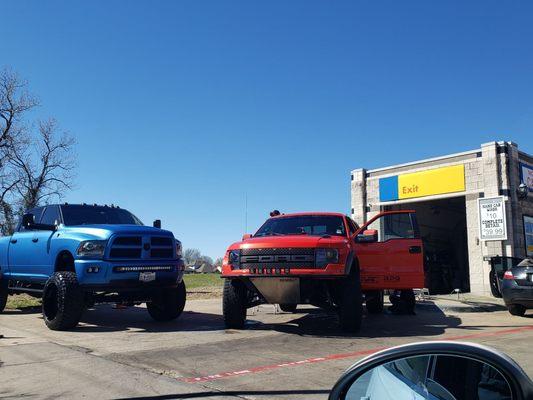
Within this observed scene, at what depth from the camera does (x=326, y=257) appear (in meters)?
8.20

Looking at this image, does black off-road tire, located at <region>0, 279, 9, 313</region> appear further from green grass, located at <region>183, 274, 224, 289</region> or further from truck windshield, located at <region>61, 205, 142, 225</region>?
green grass, located at <region>183, 274, 224, 289</region>

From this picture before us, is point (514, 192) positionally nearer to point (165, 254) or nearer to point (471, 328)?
point (471, 328)

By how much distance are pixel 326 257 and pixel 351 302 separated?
2.89ft

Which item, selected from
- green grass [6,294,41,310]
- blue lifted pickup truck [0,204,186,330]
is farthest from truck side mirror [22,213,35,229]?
green grass [6,294,41,310]

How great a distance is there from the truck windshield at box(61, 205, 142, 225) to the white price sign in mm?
13231

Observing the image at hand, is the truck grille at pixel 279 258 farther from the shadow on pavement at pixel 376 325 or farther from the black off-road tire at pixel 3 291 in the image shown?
the black off-road tire at pixel 3 291

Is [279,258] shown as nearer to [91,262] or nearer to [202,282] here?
[91,262]

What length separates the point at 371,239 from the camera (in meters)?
9.19

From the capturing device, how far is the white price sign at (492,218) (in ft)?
61.0

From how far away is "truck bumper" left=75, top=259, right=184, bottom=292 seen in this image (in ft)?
29.0

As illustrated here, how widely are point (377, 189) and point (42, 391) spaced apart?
19848mm

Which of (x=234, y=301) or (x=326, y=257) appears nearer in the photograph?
(x=326, y=257)

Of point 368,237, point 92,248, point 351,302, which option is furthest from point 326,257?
point 92,248

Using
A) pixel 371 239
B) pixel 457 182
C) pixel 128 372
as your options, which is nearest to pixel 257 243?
pixel 371 239
